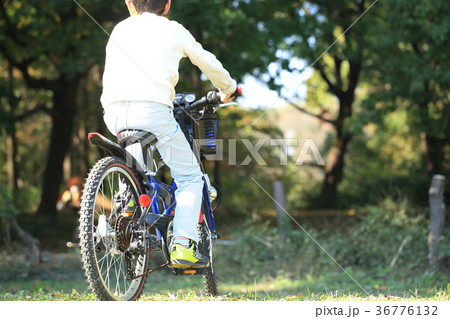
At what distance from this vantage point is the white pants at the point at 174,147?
339 centimetres

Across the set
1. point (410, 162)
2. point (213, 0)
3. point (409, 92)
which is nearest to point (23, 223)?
point (213, 0)

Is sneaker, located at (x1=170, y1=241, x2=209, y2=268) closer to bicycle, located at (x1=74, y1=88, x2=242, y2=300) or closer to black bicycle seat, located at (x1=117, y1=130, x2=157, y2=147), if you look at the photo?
bicycle, located at (x1=74, y1=88, x2=242, y2=300)

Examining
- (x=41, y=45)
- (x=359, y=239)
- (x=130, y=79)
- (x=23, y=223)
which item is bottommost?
(x=23, y=223)

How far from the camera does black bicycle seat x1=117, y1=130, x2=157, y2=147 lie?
11.2ft

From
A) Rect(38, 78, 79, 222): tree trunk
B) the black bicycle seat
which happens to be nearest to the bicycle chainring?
the black bicycle seat

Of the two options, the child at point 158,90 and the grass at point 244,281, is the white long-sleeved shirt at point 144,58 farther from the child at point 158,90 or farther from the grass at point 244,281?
the grass at point 244,281

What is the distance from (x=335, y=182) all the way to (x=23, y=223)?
8.81 meters

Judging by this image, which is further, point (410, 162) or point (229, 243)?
point (410, 162)

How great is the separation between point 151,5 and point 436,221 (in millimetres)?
4954

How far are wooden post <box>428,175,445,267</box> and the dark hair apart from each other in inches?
186

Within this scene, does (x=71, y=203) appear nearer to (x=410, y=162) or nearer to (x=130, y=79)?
(x=130, y=79)

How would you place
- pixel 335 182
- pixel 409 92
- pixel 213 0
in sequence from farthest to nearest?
pixel 335 182
pixel 409 92
pixel 213 0

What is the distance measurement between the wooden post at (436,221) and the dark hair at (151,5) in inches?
186
